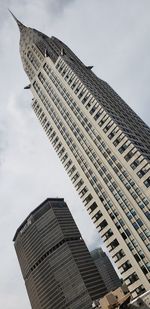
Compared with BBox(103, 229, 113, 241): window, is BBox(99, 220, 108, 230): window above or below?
above

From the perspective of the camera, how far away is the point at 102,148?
10056 centimetres

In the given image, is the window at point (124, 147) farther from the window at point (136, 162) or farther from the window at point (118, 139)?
the window at point (136, 162)

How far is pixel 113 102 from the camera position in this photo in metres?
120

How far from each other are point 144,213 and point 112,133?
24.2m

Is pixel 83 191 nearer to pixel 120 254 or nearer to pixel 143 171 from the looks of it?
pixel 120 254

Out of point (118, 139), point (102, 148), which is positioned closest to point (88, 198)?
point (102, 148)

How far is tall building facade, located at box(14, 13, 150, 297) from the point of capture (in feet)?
287

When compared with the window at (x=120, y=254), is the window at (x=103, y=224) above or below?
above

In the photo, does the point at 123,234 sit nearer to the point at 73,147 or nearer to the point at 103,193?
the point at 103,193

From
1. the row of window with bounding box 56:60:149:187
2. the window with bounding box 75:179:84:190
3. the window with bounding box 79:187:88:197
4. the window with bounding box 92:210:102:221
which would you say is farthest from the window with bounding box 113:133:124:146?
the window with bounding box 92:210:102:221

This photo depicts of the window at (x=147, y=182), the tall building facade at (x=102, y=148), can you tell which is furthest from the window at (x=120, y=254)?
the window at (x=147, y=182)

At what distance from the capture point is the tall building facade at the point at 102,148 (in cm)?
8750

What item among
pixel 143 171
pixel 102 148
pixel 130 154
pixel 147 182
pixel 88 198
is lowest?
pixel 147 182

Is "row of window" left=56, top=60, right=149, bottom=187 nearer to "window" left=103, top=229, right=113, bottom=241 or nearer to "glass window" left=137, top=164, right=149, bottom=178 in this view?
"glass window" left=137, top=164, right=149, bottom=178
